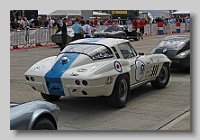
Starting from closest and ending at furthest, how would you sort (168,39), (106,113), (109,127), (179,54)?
(109,127) → (106,113) → (179,54) → (168,39)

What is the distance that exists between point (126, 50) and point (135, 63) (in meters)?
0.35

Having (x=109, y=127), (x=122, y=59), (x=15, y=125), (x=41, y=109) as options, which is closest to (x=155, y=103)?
(x=122, y=59)

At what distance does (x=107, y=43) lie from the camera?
717 centimetres

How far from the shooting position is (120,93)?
6934 mm

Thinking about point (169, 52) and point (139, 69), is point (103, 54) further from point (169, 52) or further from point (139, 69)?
point (169, 52)

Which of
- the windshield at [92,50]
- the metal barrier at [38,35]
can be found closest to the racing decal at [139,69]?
the windshield at [92,50]

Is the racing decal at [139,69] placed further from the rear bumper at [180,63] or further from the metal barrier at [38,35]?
the metal barrier at [38,35]

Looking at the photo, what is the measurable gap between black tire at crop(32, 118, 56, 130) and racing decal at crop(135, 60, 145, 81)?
3.23 m

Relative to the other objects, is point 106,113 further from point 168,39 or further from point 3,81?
point 168,39

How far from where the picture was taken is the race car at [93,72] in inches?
243

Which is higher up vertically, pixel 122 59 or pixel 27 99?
pixel 122 59

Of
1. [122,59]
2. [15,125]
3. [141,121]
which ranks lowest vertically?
[141,121]

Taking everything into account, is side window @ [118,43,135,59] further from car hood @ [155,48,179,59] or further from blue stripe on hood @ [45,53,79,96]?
car hood @ [155,48,179,59]

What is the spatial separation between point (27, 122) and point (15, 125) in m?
0.15
